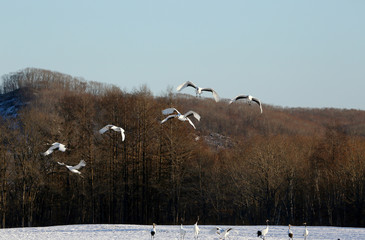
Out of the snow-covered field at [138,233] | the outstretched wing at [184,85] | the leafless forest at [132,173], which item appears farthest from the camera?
the leafless forest at [132,173]

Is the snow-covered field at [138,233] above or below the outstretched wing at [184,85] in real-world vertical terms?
below

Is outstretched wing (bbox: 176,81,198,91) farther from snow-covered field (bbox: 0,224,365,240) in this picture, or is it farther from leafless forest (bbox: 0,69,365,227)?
leafless forest (bbox: 0,69,365,227)

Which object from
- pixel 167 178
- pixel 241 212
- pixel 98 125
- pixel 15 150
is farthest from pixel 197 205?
pixel 15 150

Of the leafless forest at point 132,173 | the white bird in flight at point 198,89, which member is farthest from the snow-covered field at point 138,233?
the leafless forest at point 132,173

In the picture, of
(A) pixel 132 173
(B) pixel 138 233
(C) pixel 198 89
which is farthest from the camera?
(A) pixel 132 173

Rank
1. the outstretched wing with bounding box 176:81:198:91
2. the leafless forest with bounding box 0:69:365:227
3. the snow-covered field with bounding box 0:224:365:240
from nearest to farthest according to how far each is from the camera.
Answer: the outstretched wing with bounding box 176:81:198:91 → the snow-covered field with bounding box 0:224:365:240 → the leafless forest with bounding box 0:69:365:227

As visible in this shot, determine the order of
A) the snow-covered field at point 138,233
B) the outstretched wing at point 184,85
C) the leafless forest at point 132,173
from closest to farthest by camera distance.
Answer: the outstretched wing at point 184,85 < the snow-covered field at point 138,233 < the leafless forest at point 132,173

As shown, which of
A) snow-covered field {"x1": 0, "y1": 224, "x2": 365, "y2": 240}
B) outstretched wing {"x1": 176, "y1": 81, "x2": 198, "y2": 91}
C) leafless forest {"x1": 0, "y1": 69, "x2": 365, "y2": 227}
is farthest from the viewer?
leafless forest {"x1": 0, "y1": 69, "x2": 365, "y2": 227}

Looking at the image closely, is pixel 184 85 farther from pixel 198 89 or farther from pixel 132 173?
pixel 132 173

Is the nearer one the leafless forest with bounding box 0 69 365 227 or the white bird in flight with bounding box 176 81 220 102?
the white bird in flight with bounding box 176 81 220 102

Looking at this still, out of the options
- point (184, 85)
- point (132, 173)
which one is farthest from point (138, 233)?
point (132, 173)

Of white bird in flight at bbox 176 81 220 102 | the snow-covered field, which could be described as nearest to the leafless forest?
the snow-covered field

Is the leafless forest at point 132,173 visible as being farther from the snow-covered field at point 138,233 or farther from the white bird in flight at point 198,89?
the white bird in flight at point 198,89

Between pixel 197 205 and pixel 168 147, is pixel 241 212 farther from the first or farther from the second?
pixel 168 147
